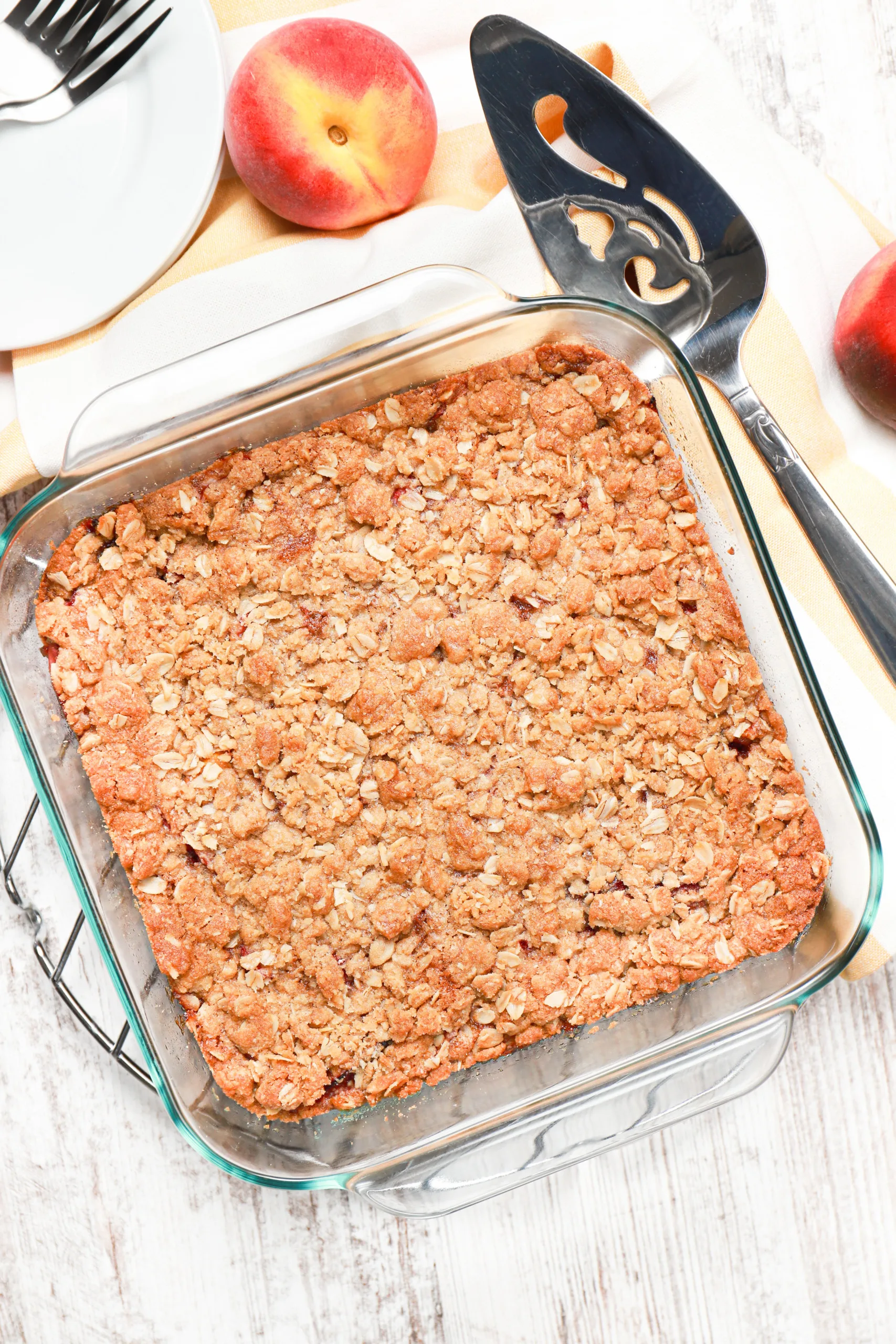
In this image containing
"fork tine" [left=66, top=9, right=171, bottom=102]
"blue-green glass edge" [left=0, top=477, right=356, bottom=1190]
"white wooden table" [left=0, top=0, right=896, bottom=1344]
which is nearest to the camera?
"blue-green glass edge" [left=0, top=477, right=356, bottom=1190]

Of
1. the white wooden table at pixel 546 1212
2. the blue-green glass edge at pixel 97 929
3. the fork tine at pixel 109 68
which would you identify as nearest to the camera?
the blue-green glass edge at pixel 97 929

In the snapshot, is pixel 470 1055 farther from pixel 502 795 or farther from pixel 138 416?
pixel 138 416

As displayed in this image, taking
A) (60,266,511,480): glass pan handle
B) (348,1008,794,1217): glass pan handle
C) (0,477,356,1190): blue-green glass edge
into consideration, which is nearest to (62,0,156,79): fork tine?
(60,266,511,480): glass pan handle

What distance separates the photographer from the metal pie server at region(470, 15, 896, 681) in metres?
1.27

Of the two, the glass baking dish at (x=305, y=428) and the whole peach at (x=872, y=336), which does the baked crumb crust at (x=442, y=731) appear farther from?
the whole peach at (x=872, y=336)

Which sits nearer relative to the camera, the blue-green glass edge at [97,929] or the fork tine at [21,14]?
the blue-green glass edge at [97,929]

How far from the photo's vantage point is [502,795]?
1224 mm

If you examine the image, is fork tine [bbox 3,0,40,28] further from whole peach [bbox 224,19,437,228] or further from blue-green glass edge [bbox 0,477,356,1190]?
blue-green glass edge [bbox 0,477,356,1190]

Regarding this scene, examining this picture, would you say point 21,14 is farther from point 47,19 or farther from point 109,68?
point 109,68

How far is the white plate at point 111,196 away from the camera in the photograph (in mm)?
1274

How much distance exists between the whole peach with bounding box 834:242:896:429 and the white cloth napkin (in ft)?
0.13

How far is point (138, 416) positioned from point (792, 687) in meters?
0.95

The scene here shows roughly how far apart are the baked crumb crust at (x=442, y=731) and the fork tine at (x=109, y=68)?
59 cm

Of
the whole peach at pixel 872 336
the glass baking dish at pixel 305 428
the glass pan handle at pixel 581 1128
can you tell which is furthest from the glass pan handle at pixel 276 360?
the glass pan handle at pixel 581 1128
